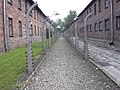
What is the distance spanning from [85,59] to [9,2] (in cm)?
784

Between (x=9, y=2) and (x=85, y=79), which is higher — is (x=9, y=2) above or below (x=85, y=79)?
above

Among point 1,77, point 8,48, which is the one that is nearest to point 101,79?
point 1,77

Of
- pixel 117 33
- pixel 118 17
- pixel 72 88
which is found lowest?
pixel 72 88

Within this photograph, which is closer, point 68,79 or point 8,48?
point 68,79

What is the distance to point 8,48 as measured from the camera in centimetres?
1466

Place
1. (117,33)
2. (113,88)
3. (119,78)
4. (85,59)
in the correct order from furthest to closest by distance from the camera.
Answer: (117,33), (85,59), (119,78), (113,88)

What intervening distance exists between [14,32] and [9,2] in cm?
270

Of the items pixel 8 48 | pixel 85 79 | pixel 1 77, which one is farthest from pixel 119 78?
pixel 8 48

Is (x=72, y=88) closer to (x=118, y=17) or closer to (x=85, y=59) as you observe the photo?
(x=85, y=59)

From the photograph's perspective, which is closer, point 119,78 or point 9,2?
point 119,78

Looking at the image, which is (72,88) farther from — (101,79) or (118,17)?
(118,17)

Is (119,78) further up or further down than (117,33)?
further down

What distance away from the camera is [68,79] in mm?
6480

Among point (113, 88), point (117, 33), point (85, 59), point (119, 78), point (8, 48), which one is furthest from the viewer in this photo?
point (117, 33)
